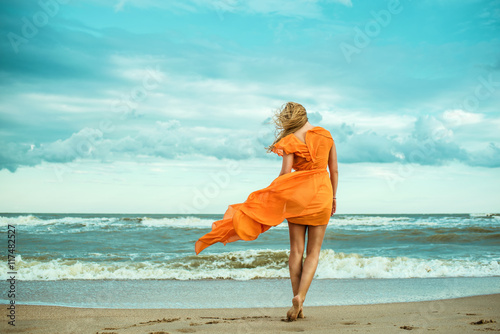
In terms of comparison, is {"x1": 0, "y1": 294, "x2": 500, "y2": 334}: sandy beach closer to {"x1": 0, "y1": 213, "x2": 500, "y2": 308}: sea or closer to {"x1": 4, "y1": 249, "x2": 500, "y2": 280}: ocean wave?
{"x1": 0, "y1": 213, "x2": 500, "y2": 308}: sea

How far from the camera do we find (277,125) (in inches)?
168

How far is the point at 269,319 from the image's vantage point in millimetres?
4242

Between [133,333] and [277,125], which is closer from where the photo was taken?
[133,333]

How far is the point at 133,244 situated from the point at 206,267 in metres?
5.90

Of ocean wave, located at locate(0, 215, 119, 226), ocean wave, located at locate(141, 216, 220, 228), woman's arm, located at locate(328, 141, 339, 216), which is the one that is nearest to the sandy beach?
woman's arm, located at locate(328, 141, 339, 216)

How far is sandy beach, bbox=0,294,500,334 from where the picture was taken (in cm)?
373

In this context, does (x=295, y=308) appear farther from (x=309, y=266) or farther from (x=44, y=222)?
(x=44, y=222)

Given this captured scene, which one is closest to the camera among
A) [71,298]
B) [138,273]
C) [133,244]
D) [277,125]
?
[277,125]

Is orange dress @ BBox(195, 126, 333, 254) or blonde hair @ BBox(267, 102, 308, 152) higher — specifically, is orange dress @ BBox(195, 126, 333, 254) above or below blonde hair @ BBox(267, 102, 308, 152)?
below

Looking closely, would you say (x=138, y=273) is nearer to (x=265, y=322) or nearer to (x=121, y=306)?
(x=121, y=306)

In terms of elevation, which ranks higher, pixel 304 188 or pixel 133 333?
pixel 304 188

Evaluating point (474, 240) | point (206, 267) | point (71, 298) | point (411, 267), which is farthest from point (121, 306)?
point (474, 240)

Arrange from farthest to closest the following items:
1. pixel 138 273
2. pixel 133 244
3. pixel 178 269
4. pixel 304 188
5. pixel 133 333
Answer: pixel 133 244 → pixel 178 269 → pixel 138 273 → pixel 304 188 → pixel 133 333

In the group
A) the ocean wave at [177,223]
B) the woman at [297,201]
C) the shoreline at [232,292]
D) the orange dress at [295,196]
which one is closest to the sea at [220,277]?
the shoreline at [232,292]
